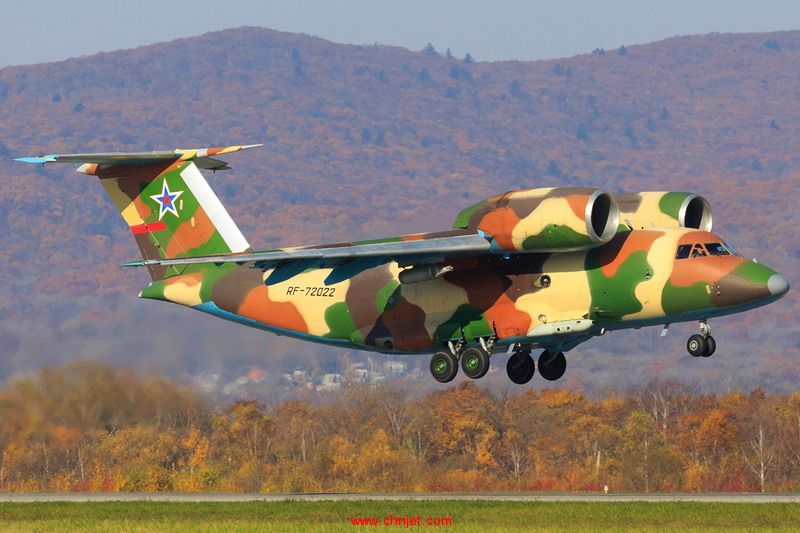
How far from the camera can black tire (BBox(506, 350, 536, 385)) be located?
1363 inches

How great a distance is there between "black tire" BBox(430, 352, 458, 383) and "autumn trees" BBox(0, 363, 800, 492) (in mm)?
15532

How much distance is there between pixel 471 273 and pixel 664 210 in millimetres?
4383

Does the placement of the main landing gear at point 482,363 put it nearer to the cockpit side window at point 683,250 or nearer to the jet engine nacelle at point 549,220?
the jet engine nacelle at point 549,220

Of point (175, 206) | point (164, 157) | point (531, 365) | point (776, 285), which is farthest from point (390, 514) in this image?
point (164, 157)

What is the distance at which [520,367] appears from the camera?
113 ft

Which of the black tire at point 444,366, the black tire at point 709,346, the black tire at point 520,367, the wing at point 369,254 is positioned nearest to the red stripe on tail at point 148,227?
Result: the wing at point 369,254

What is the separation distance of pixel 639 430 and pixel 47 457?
89.9 ft

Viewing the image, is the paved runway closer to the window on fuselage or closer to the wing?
the wing

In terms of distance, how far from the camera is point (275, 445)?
6034 centimetres

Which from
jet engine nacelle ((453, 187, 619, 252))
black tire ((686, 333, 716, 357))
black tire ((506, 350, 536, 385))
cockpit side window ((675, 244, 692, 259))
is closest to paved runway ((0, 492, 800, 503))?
black tire ((506, 350, 536, 385))

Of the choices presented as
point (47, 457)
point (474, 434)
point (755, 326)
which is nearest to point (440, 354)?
point (47, 457)

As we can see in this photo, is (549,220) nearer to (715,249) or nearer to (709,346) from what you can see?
(715,249)

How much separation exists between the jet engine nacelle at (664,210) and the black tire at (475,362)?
418cm

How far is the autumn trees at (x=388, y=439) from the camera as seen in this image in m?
46.9
